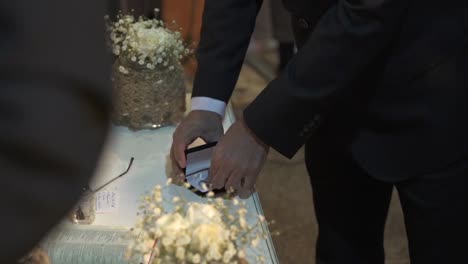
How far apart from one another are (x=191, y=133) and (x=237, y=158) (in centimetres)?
15

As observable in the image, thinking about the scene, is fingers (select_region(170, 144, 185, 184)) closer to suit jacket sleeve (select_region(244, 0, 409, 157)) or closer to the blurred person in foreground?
suit jacket sleeve (select_region(244, 0, 409, 157))

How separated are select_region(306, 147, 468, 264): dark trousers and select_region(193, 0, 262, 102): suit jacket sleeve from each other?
0.92 ft

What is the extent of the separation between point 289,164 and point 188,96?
102cm

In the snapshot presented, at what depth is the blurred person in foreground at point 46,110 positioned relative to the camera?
0.37 metres

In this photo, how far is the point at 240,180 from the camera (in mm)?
1202

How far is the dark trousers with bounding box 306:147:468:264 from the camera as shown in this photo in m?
1.15

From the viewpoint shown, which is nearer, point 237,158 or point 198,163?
point 237,158

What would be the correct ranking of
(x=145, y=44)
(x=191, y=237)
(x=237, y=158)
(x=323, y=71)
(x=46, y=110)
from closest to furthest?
(x=46, y=110), (x=191, y=237), (x=323, y=71), (x=237, y=158), (x=145, y=44)

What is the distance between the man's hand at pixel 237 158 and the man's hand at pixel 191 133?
3.6 inches

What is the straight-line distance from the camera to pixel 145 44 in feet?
4.67

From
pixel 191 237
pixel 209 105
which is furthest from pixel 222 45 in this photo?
pixel 191 237

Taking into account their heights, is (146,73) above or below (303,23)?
below

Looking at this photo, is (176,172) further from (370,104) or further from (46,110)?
(46,110)

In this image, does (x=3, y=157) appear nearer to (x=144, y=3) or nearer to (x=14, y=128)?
(x=14, y=128)
